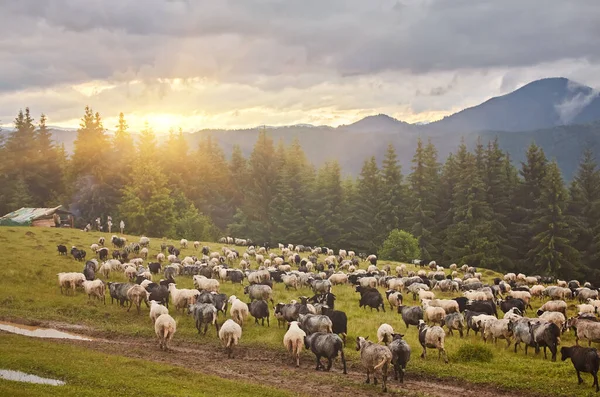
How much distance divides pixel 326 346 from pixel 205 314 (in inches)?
354

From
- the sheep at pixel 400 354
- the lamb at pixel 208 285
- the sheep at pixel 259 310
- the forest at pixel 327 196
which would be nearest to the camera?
the sheep at pixel 400 354

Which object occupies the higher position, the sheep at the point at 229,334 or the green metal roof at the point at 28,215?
the green metal roof at the point at 28,215

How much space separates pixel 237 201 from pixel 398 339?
9475 cm

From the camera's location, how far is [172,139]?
4469 inches

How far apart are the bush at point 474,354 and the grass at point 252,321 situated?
0.14 metres

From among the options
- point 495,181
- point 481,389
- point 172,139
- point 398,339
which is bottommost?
point 481,389

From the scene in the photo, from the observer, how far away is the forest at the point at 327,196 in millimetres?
77688

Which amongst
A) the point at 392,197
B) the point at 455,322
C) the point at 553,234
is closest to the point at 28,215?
the point at 392,197

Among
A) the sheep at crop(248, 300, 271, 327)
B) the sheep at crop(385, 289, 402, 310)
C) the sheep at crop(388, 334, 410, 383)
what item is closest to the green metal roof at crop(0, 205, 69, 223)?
the sheep at crop(248, 300, 271, 327)

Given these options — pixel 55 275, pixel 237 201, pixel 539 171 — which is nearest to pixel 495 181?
pixel 539 171

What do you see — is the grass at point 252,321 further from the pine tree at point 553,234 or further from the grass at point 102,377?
the pine tree at point 553,234

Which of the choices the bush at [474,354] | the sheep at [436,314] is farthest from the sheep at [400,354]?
the sheep at [436,314]

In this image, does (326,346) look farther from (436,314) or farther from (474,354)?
(436,314)

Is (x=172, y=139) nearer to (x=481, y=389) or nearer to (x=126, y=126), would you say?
(x=126, y=126)
